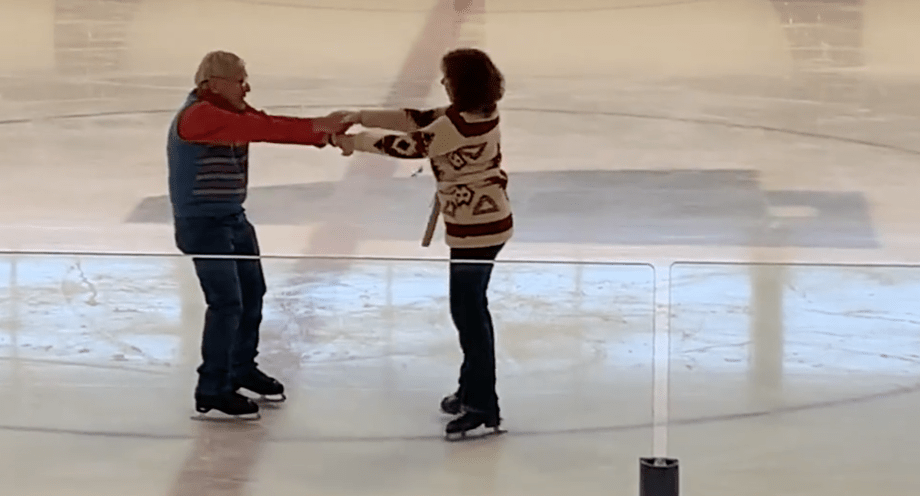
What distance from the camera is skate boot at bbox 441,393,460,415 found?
13.2 feet

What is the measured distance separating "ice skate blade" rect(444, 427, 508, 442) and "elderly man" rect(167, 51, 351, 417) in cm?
50

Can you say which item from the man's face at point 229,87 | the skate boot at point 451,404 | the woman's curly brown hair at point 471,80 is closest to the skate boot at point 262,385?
the skate boot at point 451,404

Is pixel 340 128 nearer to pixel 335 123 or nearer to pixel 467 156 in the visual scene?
pixel 335 123

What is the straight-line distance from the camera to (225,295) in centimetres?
393

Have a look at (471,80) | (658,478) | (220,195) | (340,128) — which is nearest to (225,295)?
(220,195)

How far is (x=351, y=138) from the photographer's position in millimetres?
4723

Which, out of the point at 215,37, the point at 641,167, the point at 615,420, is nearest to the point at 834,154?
the point at 641,167

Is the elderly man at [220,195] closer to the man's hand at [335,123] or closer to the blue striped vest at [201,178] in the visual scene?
the blue striped vest at [201,178]

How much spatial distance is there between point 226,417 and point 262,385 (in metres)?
0.13

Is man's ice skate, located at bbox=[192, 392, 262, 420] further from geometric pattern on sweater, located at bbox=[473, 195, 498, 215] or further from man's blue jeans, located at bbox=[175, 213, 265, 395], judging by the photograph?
geometric pattern on sweater, located at bbox=[473, 195, 498, 215]

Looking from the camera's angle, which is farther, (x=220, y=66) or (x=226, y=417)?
(x=220, y=66)

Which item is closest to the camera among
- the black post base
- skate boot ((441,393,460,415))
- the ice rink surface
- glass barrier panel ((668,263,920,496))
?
the black post base

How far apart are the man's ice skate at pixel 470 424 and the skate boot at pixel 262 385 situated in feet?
1.55

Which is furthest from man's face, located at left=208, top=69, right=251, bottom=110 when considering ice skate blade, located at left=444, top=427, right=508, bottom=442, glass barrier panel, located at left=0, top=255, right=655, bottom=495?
ice skate blade, located at left=444, top=427, right=508, bottom=442
